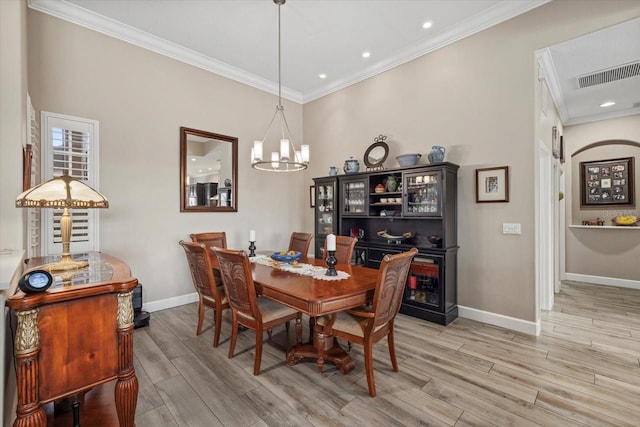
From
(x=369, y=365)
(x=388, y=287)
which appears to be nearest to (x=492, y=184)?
(x=388, y=287)

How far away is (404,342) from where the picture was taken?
291 centimetres

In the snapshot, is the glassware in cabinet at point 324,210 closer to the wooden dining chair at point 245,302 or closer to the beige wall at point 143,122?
the beige wall at point 143,122

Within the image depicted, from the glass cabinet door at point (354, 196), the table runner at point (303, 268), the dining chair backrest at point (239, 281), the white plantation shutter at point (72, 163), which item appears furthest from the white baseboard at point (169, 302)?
the glass cabinet door at point (354, 196)

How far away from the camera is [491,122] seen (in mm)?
3342

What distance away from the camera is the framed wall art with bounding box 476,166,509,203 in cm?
325

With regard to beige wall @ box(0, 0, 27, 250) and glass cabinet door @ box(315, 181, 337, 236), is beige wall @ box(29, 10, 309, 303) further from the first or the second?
beige wall @ box(0, 0, 27, 250)

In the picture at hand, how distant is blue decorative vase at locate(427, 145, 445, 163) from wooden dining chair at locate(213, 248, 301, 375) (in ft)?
7.90

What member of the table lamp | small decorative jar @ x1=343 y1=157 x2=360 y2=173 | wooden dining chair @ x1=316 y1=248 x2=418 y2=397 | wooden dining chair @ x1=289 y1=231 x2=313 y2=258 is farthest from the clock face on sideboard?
small decorative jar @ x1=343 y1=157 x2=360 y2=173

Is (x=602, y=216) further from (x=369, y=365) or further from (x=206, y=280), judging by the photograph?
(x=206, y=280)

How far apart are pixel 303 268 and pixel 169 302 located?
89.3 inches

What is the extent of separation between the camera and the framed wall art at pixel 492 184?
325 cm

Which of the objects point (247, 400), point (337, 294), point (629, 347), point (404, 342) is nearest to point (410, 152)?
point (404, 342)

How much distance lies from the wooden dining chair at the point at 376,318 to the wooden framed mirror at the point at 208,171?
2.80 meters

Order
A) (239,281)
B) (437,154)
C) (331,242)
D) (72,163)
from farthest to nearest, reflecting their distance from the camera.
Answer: (437,154)
(72,163)
(331,242)
(239,281)
